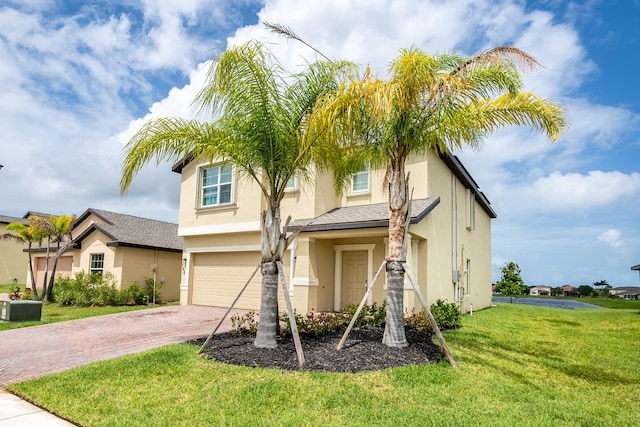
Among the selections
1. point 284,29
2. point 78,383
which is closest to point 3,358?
point 78,383

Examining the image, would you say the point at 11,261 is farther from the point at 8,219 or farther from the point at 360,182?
the point at 360,182

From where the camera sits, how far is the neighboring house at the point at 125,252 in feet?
64.4

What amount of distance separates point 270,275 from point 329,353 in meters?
1.92

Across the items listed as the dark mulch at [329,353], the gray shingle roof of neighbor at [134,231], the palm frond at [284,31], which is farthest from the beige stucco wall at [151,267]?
the palm frond at [284,31]

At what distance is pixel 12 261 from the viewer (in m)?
32.9

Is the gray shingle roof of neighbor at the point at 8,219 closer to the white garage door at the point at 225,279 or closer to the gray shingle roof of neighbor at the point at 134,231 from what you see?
the gray shingle roof of neighbor at the point at 134,231

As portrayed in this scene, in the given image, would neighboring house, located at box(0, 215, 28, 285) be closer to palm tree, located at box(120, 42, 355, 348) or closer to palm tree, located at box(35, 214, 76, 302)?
palm tree, located at box(35, 214, 76, 302)

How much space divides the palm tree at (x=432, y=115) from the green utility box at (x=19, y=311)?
36.5 feet

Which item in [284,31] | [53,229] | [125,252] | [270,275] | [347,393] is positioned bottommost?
[347,393]

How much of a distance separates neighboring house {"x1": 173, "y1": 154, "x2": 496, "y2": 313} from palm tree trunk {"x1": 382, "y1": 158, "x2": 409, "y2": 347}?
2.66 meters

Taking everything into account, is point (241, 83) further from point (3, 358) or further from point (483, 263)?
point (483, 263)

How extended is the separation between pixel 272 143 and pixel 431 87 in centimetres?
326

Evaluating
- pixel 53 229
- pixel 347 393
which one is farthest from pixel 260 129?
pixel 53 229

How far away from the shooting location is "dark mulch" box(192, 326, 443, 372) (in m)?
6.93
